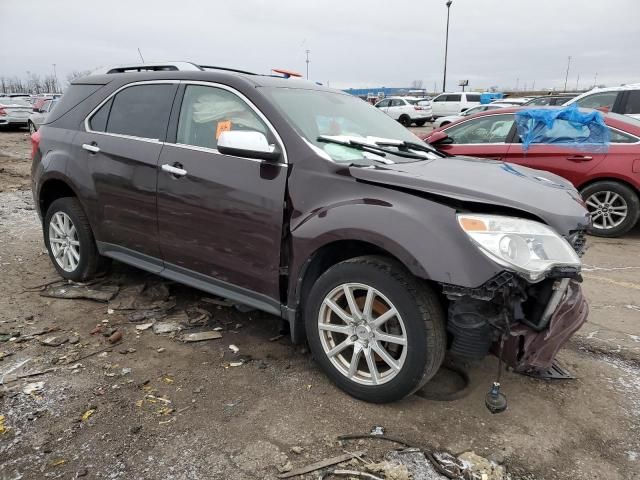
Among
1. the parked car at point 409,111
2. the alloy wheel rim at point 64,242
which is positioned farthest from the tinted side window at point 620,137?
the parked car at point 409,111

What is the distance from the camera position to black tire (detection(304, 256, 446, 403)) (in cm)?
240

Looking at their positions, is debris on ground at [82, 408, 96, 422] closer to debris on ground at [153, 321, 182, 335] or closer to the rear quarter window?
debris on ground at [153, 321, 182, 335]

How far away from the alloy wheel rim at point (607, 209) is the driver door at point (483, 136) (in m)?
1.29

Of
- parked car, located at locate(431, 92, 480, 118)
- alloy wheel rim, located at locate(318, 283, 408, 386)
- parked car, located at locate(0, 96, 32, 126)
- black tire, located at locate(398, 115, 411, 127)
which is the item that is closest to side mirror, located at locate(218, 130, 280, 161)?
alloy wheel rim, located at locate(318, 283, 408, 386)

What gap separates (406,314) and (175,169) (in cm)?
187

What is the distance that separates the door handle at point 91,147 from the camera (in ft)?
12.7

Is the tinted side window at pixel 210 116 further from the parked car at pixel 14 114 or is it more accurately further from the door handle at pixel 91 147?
the parked car at pixel 14 114

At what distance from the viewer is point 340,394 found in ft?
9.27

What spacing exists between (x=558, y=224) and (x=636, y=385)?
1.36 meters

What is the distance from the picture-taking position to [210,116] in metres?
3.30

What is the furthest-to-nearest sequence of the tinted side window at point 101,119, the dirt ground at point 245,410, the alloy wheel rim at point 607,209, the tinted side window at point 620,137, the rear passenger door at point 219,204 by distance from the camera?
the alloy wheel rim at point 607,209 < the tinted side window at point 620,137 < the tinted side window at point 101,119 < the rear passenger door at point 219,204 < the dirt ground at point 245,410

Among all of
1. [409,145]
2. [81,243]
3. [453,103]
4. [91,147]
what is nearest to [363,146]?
[409,145]

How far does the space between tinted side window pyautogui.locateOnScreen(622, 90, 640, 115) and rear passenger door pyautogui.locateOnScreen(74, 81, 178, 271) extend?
29.7ft

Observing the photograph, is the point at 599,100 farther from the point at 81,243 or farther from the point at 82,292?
the point at 82,292
